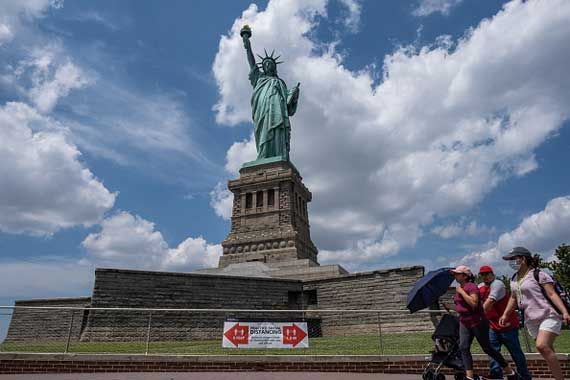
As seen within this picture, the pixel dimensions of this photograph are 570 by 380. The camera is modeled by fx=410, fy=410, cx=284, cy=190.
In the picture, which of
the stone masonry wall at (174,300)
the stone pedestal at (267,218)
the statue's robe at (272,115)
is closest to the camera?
the stone masonry wall at (174,300)

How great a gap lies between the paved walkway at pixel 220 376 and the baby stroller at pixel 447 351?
6.58 ft

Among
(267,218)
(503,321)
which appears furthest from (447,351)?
(267,218)

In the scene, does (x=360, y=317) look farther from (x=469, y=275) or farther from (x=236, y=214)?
(x=236, y=214)

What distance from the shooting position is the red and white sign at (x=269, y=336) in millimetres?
10109

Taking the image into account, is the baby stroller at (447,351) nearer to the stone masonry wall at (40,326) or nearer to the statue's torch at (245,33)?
the stone masonry wall at (40,326)

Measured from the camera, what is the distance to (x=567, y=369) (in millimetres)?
7926

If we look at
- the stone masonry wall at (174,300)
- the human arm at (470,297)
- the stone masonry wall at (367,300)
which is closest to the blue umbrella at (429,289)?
the human arm at (470,297)

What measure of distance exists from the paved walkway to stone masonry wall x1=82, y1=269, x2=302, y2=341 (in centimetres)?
691

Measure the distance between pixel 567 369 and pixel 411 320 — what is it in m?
11.5

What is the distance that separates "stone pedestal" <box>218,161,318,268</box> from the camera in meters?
33.1

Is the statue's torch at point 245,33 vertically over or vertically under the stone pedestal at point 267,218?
over

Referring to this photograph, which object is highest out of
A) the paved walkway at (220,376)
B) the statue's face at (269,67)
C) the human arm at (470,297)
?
the statue's face at (269,67)

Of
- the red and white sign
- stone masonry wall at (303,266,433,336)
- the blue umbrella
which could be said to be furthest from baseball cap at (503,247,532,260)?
stone masonry wall at (303,266,433,336)

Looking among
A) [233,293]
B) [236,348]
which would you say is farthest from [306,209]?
[236,348]
